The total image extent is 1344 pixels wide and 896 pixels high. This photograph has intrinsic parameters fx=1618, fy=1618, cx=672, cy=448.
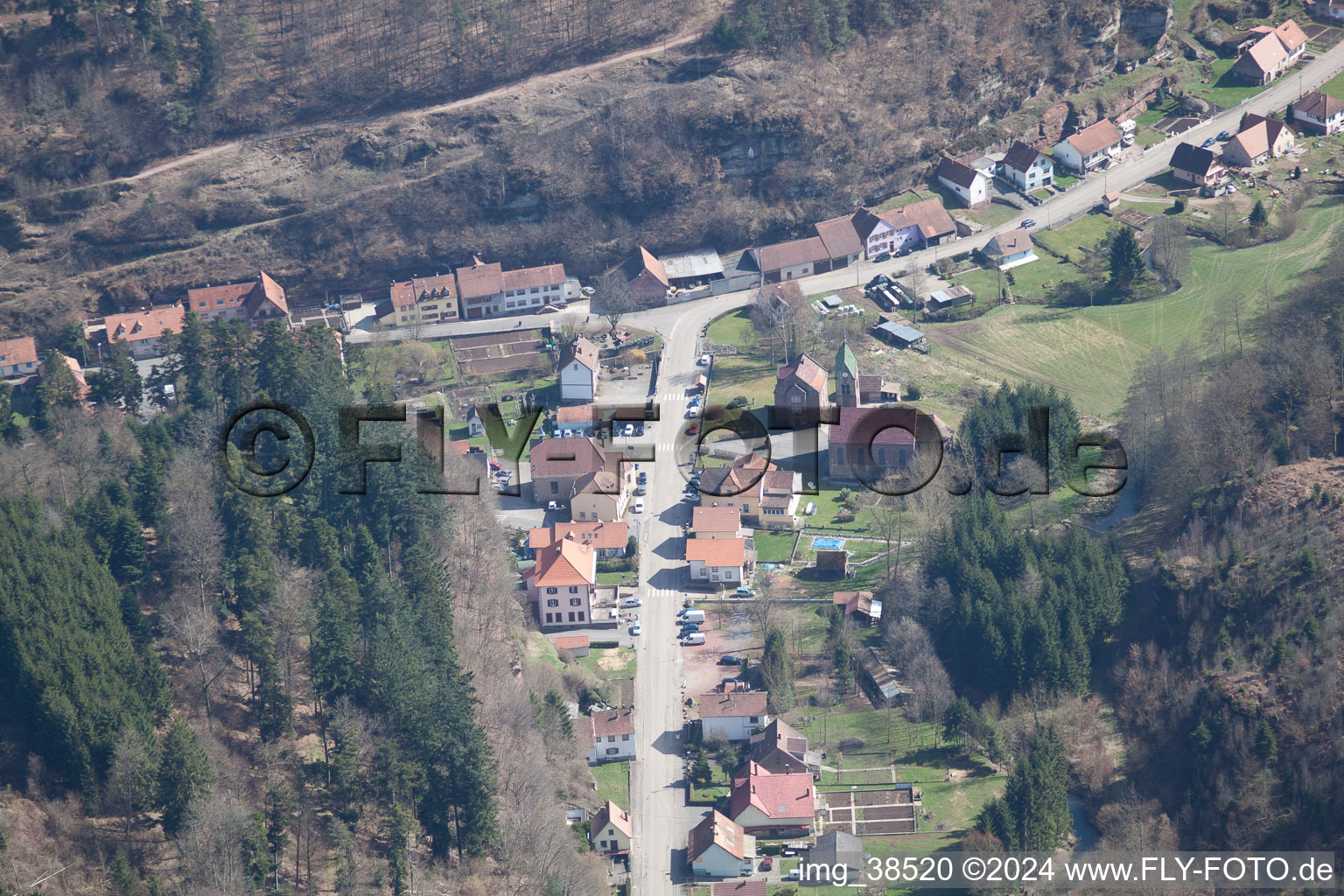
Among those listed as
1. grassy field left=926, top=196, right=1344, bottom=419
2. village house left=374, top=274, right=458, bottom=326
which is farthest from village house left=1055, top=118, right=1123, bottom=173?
village house left=374, top=274, right=458, bottom=326

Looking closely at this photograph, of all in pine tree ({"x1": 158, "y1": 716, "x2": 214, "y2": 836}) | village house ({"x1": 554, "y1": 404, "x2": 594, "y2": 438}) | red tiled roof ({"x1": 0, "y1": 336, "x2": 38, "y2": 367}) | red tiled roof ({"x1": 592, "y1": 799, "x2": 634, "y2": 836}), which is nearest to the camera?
pine tree ({"x1": 158, "y1": 716, "x2": 214, "y2": 836})

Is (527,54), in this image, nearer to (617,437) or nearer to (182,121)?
(182,121)

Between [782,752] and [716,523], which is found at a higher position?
[716,523]

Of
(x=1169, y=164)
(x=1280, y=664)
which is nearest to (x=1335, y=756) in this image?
(x=1280, y=664)

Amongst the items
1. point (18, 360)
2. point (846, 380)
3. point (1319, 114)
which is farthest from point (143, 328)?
point (1319, 114)

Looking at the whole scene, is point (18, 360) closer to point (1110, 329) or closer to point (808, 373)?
point (808, 373)

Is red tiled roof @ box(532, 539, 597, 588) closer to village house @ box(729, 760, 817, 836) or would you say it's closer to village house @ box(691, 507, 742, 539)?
village house @ box(691, 507, 742, 539)
